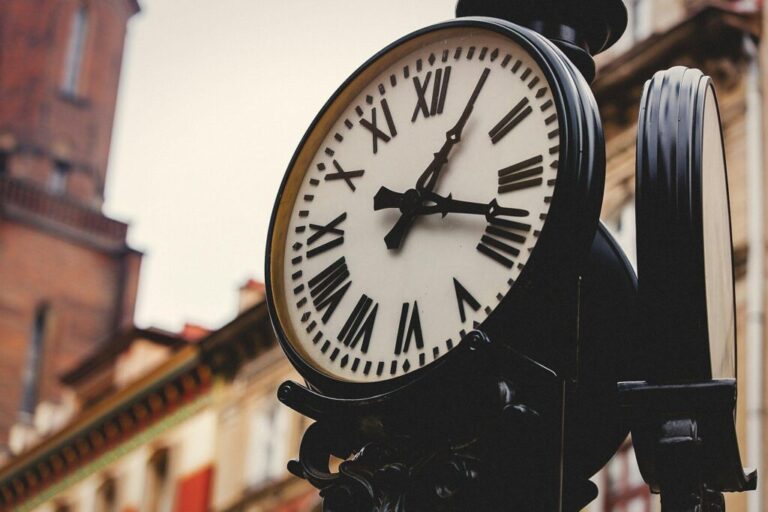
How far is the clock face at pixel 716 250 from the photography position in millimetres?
2854


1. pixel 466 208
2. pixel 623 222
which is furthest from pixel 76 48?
pixel 466 208

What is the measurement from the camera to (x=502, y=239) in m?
2.82

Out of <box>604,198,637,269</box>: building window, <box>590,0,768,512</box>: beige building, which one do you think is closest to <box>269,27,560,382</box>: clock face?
<box>590,0,768,512</box>: beige building

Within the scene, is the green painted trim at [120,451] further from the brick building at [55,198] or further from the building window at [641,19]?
the building window at [641,19]

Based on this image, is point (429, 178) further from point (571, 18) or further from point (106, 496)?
point (106, 496)

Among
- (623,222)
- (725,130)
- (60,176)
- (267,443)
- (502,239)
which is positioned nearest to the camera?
(502,239)

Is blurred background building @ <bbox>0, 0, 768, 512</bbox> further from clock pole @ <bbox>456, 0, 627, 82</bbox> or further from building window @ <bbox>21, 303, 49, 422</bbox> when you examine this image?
clock pole @ <bbox>456, 0, 627, 82</bbox>

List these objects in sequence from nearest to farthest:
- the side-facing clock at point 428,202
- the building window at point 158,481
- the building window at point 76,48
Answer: the side-facing clock at point 428,202, the building window at point 158,481, the building window at point 76,48

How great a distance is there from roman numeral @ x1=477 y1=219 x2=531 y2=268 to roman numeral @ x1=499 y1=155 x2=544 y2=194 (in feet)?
0.22

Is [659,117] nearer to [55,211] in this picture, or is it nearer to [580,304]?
[580,304]

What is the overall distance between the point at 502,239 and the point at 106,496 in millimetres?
→ 33048

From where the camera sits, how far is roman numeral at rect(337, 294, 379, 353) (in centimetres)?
295

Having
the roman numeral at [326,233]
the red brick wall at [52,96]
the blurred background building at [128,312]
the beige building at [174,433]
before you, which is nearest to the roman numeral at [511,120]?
the roman numeral at [326,233]

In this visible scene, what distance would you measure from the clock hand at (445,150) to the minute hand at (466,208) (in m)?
0.04
